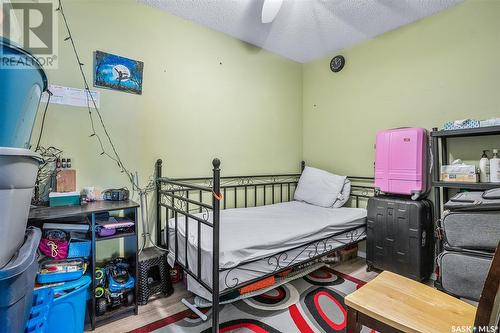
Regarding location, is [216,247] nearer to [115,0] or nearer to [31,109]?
[31,109]

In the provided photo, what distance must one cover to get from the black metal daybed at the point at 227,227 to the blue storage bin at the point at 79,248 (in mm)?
545

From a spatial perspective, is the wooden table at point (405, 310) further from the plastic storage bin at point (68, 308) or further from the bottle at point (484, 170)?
the plastic storage bin at point (68, 308)

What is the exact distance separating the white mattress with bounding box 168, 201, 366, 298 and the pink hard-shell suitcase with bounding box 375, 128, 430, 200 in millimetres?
422

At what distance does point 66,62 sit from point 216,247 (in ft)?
5.61

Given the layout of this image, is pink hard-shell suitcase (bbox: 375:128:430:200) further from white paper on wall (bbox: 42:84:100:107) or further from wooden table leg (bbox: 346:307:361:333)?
white paper on wall (bbox: 42:84:100:107)

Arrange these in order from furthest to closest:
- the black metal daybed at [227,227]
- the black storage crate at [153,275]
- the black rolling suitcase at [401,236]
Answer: the black rolling suitcase at [401,236] < the black storage crate at [153,275] < the black metal daybed at [227,227]

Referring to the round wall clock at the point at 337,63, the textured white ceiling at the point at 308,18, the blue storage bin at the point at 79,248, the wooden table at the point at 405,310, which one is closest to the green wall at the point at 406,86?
the round wall clock at the point at 337,63

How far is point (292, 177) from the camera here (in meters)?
3.24

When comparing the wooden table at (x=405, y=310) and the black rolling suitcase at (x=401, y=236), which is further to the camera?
the black rolling suitcase at (x=401, y=236)

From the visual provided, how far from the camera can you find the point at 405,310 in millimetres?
919

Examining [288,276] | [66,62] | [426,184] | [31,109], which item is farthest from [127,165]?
[426,184]

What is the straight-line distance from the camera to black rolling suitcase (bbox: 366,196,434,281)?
199 centimetres

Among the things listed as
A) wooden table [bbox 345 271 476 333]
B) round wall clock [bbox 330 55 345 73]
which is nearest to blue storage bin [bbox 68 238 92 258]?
wooden table [bbox 345 271 476 333]

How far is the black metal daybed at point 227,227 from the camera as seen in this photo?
1.38m
